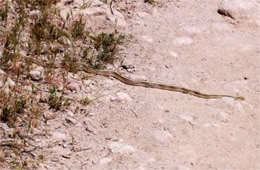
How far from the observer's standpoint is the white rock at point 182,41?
5469 mm

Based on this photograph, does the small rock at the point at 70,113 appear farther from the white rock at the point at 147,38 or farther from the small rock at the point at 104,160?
the white rock at the point at 147,38

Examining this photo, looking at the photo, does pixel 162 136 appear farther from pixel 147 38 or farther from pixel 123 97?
pixel 147 38

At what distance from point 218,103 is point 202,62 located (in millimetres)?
648

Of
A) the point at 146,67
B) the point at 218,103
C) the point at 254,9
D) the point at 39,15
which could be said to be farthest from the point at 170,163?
the point at 254,9

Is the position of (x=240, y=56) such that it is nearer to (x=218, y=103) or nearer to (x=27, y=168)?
(x=218, y=103)

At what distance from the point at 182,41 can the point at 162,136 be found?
60.6 inches

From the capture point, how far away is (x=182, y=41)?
18.0 feet

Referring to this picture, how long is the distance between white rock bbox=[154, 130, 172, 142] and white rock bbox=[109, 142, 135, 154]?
27 centimetres

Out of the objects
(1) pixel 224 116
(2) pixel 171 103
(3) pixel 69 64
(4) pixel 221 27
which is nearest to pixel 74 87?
(3) pixel 69 64

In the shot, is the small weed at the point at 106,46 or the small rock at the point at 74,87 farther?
the small weed at the point at 106,46

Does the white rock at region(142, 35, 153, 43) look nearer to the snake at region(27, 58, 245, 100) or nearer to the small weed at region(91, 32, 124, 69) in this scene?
the small weed at region(91, 32, 124, 69)

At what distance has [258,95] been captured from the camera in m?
4.90

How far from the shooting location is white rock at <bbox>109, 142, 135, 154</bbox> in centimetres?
404

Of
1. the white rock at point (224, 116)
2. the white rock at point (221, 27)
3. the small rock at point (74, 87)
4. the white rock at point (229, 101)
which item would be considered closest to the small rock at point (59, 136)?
the small rock at point (74, 87)
